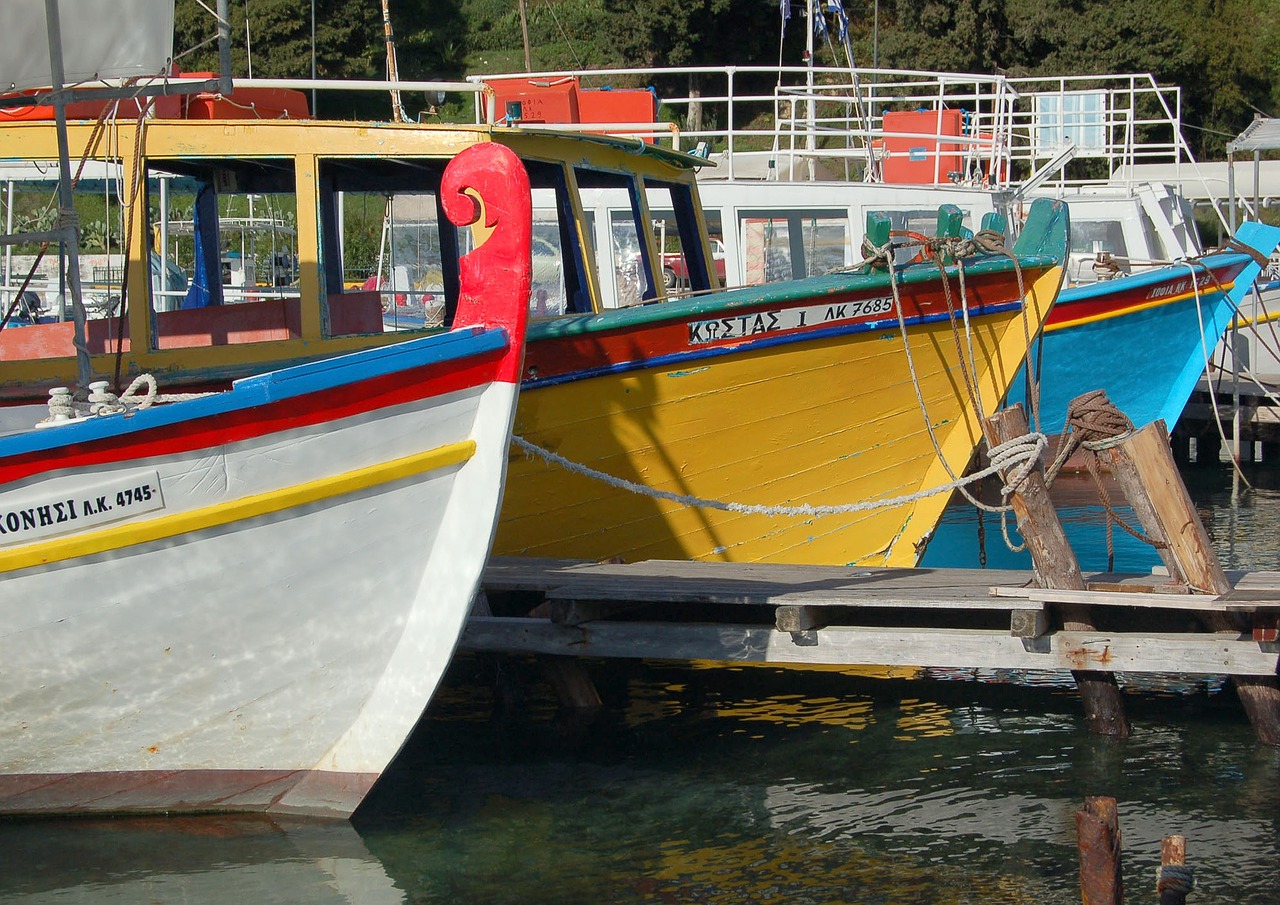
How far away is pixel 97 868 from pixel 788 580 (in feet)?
11.3

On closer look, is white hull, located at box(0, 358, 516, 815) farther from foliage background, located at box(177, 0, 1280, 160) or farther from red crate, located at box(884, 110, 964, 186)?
foliage background, located at box(177, 0, 1280, 160)

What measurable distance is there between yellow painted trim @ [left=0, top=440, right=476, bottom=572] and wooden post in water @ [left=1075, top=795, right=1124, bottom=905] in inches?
104

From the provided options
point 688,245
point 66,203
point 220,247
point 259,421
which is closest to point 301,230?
point 220,247

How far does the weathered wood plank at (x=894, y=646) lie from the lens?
627 centimetres

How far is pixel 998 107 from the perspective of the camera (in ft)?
45.1

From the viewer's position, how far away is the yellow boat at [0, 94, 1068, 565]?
6.78m

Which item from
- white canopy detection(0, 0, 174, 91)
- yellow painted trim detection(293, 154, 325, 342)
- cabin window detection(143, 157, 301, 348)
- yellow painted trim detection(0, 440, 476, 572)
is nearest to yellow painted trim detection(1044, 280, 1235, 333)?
cabin window detection(143, 157, 301, 348)

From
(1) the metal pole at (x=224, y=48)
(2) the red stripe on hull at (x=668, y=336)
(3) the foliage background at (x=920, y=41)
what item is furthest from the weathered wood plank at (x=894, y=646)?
(3) the foliage background at (x=920, y=41)

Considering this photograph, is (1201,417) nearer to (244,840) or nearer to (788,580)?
(788,580)

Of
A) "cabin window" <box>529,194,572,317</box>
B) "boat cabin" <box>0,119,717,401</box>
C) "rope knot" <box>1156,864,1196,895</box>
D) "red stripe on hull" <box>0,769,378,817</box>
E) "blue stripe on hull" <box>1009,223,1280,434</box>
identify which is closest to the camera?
"rope knot" <box>1156,864,1196,895</box>

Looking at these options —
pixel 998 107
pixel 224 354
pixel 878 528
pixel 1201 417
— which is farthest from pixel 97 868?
pixel 1201 417

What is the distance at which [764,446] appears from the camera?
7676 mm

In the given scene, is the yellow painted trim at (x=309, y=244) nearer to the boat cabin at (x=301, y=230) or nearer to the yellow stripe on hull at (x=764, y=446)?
the boat cabin at (x=301, y=230)

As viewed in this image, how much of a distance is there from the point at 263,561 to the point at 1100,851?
305cm
